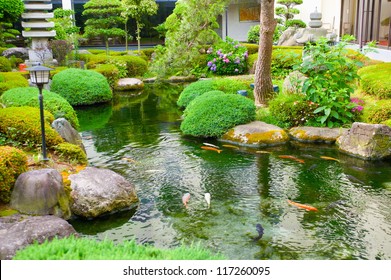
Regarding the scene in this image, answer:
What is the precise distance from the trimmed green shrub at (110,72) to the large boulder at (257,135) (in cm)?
900

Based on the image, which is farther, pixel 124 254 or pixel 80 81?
pixel 80 81

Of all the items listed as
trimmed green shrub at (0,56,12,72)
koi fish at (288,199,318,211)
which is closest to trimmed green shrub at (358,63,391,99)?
koi fish at (288,199,318,211)

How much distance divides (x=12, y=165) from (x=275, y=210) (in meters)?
3.53

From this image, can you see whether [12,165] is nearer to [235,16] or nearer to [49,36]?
[49,36]

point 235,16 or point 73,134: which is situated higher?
point 235,16

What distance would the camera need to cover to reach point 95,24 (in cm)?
2519

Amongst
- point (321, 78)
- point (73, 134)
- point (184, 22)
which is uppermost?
point (184, 22)

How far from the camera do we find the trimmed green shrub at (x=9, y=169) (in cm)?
591

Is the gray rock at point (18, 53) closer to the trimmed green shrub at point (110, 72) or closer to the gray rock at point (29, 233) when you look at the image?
the trimmed green shrub at point (110, 72)

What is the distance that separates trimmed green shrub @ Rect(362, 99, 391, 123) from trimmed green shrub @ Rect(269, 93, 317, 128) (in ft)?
3.73

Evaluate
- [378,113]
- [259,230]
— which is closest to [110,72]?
[378,113]

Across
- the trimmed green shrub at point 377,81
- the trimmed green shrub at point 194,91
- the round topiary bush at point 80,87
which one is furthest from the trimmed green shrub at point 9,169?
the round topiary bush at point 80,87

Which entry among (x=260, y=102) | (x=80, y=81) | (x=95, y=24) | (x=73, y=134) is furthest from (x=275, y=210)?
(x=95, y=24)

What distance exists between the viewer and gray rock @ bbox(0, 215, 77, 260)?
448cm
